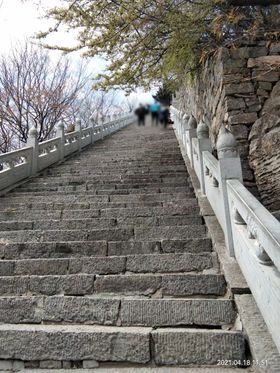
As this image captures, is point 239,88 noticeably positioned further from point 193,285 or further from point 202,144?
point 193,285

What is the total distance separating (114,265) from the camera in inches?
129

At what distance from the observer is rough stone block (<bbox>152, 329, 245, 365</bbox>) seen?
216cm

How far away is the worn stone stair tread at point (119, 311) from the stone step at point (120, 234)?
Answer: 124cm

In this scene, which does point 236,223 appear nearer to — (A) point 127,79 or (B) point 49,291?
(B) point 49,291

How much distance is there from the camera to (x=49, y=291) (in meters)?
3.00

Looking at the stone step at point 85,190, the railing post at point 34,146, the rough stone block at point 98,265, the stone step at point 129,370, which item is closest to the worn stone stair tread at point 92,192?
the stone step at point 85,190

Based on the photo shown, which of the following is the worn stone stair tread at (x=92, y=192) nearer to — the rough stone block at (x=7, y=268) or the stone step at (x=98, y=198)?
the stone step at (x=98, y=198)

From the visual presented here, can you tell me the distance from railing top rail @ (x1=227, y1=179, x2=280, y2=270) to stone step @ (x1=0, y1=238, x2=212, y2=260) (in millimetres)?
1011

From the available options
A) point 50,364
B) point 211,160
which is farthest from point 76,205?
point 50,364

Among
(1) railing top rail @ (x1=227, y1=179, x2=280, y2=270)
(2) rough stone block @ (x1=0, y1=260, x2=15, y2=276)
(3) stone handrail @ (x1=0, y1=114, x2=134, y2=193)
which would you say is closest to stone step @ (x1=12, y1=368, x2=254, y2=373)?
(1) railing top rail @ (x1=227, y1=179, x2=280, y2=270)

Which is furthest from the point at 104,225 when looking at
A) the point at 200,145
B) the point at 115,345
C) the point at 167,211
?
the point at 115,345

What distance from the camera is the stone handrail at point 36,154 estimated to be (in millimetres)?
6617

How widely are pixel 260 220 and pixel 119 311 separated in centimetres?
137

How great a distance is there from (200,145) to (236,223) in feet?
7.33
